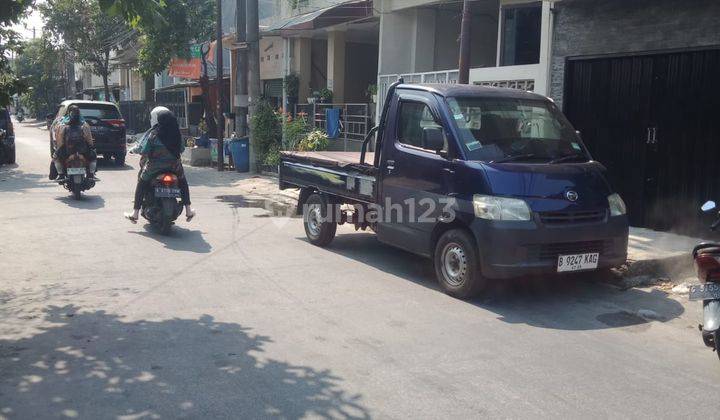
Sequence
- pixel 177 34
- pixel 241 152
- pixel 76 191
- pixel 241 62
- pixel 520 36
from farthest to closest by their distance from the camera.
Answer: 1. pixel 177 34
2. pixel 241 152
3. pixel 241 62
4. pixel 520 36
5. pixel 76 191

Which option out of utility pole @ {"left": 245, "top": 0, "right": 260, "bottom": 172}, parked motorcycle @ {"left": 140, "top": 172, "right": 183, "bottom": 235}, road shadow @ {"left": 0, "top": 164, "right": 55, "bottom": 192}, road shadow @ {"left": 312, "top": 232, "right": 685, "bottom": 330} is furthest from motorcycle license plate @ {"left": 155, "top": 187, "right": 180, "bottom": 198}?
utility pole @ {"left": 245, "top": 0, "right": 260, "bottom": 172}

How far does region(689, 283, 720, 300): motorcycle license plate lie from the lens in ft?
15.6

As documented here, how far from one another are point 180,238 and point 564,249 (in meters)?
5.55

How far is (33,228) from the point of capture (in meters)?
10.2

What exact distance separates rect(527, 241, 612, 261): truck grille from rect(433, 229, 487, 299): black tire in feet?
1.77

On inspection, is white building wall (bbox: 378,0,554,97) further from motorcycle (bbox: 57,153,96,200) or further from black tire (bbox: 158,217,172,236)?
black tire (bbox: 158,217,172,236)

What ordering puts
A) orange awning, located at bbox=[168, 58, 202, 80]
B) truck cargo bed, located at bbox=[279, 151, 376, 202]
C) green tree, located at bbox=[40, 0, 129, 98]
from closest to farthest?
1. truck cargo bed, located at bbox=[279, 151, 376, 202]
2. orange awning, located at bbox=[168, 58, 202, 80]
3. green tree, located at bbox=[40, 0, 129, 98]

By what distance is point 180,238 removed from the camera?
9836mm

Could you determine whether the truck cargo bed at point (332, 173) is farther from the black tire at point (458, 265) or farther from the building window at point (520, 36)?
the building window at point (520, 36)

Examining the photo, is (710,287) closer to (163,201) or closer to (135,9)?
(135,9)

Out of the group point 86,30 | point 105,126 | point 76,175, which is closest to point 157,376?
point 76,175

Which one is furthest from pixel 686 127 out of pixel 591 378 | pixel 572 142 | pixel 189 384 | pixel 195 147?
pixel 195 147

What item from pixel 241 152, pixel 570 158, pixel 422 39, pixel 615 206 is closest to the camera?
pixel 615 206

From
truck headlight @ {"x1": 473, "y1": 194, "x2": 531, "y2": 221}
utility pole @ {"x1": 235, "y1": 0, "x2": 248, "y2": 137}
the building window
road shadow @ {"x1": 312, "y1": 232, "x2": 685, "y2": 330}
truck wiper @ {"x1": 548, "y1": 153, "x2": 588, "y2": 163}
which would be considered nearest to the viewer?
road shadow @ {"x1": 312, "y1": 232, "x2": 685, "y2": 330}
